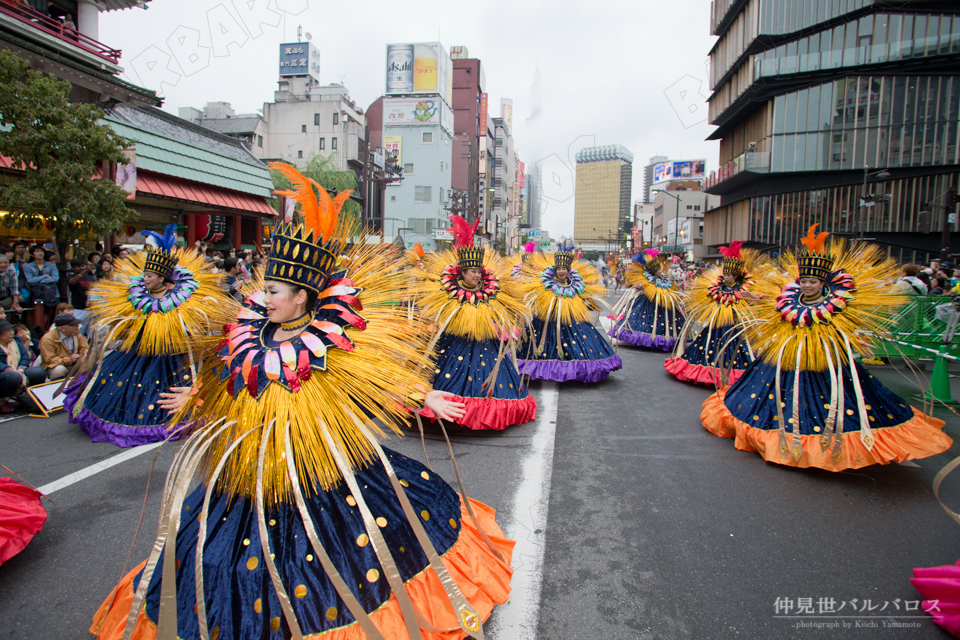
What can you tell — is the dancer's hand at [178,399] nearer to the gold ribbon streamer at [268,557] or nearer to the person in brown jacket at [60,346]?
the gold ribbon streamer at [268,557]

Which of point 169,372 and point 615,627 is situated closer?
point 615,627

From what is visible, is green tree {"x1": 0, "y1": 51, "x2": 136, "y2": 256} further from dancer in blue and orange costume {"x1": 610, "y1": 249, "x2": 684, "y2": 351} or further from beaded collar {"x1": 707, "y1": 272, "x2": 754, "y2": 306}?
beaded collar {"x1": 707, "y1": 272, "x2": 754, "y2": 306}

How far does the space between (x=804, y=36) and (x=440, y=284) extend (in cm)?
3022

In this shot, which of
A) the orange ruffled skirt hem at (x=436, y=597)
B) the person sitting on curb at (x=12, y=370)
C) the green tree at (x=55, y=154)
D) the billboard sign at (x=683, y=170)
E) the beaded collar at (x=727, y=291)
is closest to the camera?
the orange ruffled skirt hem at (x=436, y=597)

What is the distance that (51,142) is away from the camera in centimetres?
829

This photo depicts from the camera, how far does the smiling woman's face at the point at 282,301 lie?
2.23 m

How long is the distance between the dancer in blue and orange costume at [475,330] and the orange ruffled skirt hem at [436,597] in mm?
2271

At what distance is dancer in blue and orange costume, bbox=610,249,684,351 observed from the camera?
988 centimetres

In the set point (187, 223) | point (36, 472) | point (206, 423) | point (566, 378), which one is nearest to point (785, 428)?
point (566, 378)

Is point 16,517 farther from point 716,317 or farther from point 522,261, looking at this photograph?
point 716,317

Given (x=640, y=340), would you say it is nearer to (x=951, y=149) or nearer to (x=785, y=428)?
(x=785, y=428)

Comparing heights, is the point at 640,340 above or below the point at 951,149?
below

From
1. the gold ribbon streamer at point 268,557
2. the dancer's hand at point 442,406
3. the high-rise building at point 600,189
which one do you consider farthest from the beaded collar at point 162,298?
the high-rise building at point 600,189

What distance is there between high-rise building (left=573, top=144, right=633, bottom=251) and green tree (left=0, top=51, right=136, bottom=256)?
58836 mm
